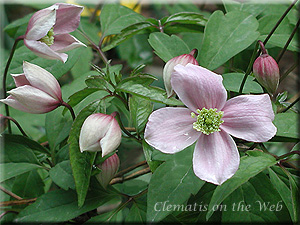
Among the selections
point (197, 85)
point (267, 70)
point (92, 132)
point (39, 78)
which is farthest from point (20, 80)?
point (267, 70)

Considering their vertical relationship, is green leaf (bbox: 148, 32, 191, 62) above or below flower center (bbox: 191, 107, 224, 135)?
above

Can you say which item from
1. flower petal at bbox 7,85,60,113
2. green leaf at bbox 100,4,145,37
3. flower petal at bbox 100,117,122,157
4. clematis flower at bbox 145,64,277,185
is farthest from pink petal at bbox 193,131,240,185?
green leaf at bbox 100,4,145,37

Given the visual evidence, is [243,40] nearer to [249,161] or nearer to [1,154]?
[249,161]

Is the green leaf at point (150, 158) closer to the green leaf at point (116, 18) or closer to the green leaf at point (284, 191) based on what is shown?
the green leaf at point (284, 191)

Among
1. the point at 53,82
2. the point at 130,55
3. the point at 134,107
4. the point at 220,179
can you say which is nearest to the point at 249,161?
the point at 220,179

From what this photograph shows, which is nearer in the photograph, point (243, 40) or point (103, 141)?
point (103, 141)

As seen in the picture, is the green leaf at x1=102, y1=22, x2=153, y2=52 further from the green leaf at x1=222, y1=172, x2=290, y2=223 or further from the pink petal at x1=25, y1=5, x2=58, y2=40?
the green leaf at x1=222, y1=172, x2=290, y2=223
